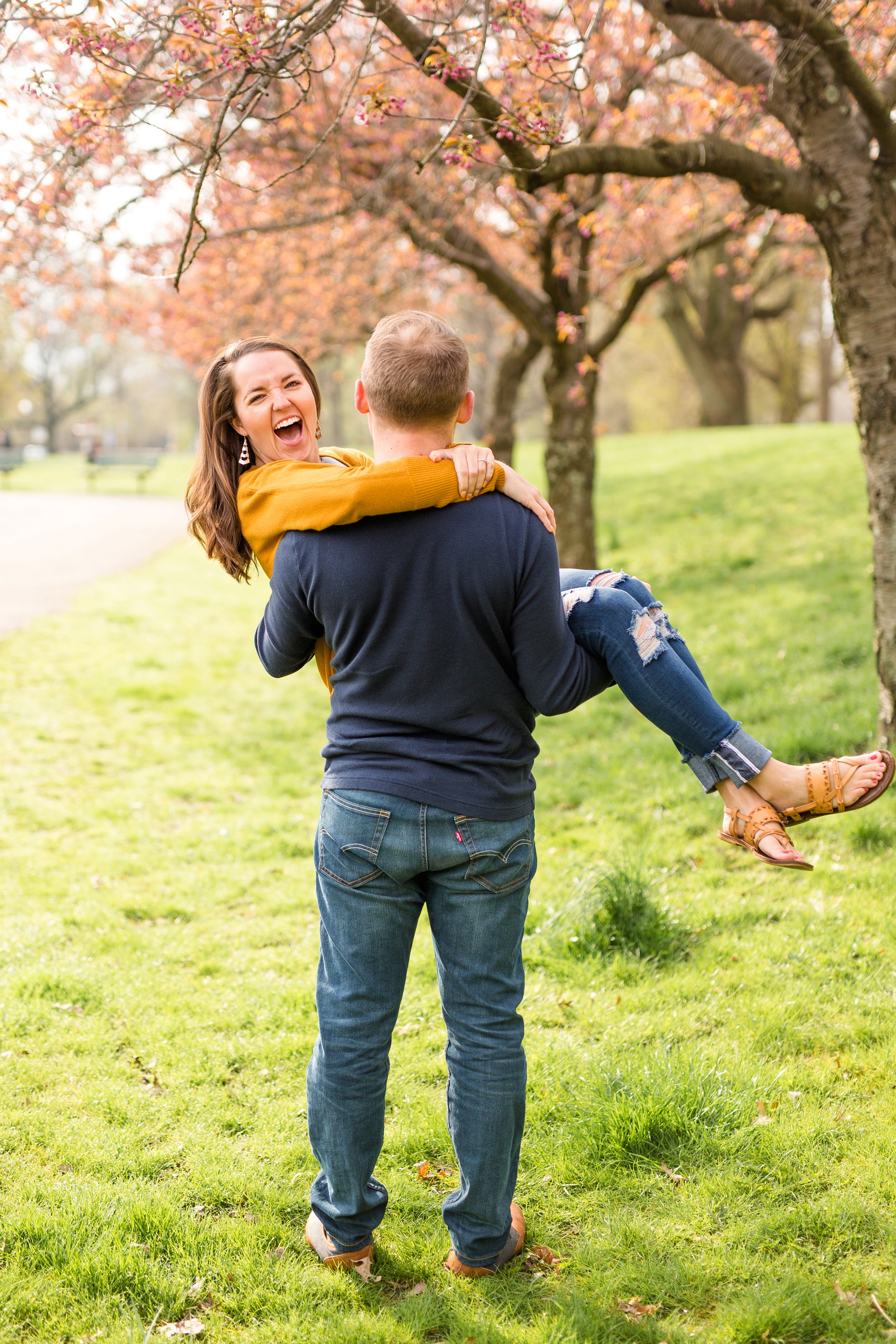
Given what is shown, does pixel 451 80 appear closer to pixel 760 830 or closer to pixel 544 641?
pixel 544 641

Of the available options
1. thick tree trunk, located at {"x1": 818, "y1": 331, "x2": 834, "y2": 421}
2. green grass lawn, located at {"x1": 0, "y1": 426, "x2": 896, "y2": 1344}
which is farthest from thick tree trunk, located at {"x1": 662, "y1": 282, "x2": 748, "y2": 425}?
green grass lawn, located at {"x1": 0, "y1": 426, "x2": 896, "y2": 1344}

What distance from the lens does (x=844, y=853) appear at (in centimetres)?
498

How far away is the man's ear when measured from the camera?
7.66 ft

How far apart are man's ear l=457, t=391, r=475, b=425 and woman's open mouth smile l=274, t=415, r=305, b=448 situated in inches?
17.2

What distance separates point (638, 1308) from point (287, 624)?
183 centimetres

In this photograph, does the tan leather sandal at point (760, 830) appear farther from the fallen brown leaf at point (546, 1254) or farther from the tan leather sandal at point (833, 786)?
the fallen brown leaf at point (546, 1254)

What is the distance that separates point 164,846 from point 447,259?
6019 mm

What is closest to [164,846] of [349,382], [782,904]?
[782,904]

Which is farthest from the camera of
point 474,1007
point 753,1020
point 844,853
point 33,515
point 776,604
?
point 33,515

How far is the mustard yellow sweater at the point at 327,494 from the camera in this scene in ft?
7.23

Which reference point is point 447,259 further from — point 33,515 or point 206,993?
point 33,515

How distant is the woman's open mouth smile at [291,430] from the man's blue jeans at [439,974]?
86 centimetres

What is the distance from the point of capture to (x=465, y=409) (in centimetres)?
238

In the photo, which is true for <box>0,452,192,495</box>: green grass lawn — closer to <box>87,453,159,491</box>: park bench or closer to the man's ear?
<box>87,453,159,491</box>: park bench
